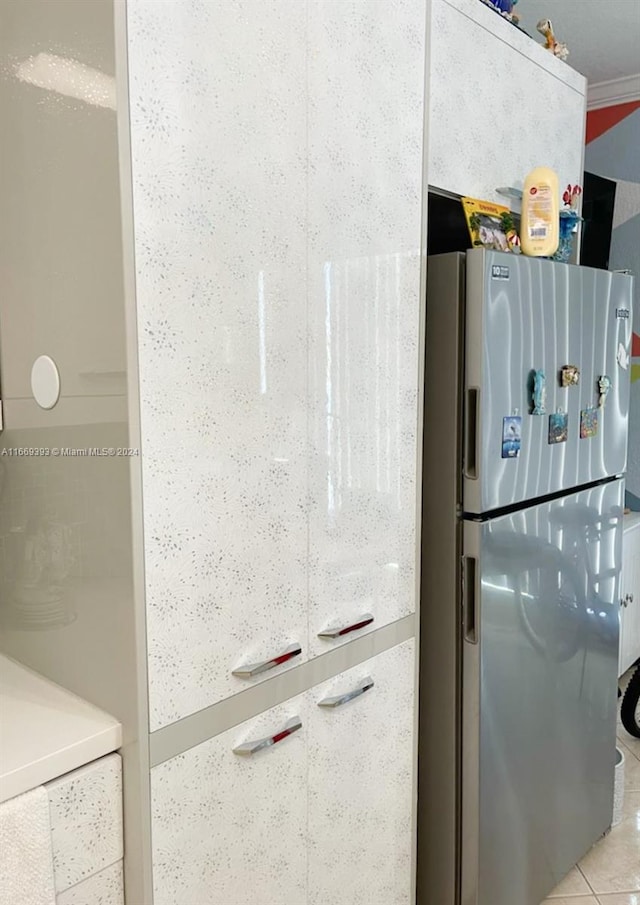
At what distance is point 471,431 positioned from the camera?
1.57m

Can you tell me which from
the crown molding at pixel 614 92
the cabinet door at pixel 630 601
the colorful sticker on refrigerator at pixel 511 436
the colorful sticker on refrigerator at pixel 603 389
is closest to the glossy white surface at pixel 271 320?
the colorful sticker on refrigerator at pixel 511 436

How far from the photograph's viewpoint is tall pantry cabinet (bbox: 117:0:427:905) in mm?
1046

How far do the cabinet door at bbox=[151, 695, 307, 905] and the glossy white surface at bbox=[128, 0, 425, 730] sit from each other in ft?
0.30

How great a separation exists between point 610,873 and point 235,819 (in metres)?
1.47

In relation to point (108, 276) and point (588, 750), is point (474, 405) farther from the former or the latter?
point (588, 750)

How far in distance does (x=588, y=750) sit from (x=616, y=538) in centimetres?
58

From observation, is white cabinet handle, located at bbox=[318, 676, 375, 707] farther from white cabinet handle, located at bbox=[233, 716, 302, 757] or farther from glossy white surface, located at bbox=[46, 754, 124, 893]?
glossy white surface, located at bbox=[46, 754, 124, 893]

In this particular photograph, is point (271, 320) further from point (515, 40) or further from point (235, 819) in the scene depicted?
point (515, 40)

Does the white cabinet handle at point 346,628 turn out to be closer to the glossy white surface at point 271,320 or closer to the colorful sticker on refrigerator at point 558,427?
the glossy white surface at point 271,320

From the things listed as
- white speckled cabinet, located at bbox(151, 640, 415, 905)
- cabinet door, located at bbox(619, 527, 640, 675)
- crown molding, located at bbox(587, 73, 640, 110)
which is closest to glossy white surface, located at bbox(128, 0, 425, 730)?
white speckled cabinet, located at bbox(151, 640, 415, 905)

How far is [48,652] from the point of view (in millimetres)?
1255

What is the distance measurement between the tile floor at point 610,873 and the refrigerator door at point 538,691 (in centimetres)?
10

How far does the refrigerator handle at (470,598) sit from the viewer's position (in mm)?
1604

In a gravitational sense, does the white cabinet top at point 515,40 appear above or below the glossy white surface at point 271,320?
above
